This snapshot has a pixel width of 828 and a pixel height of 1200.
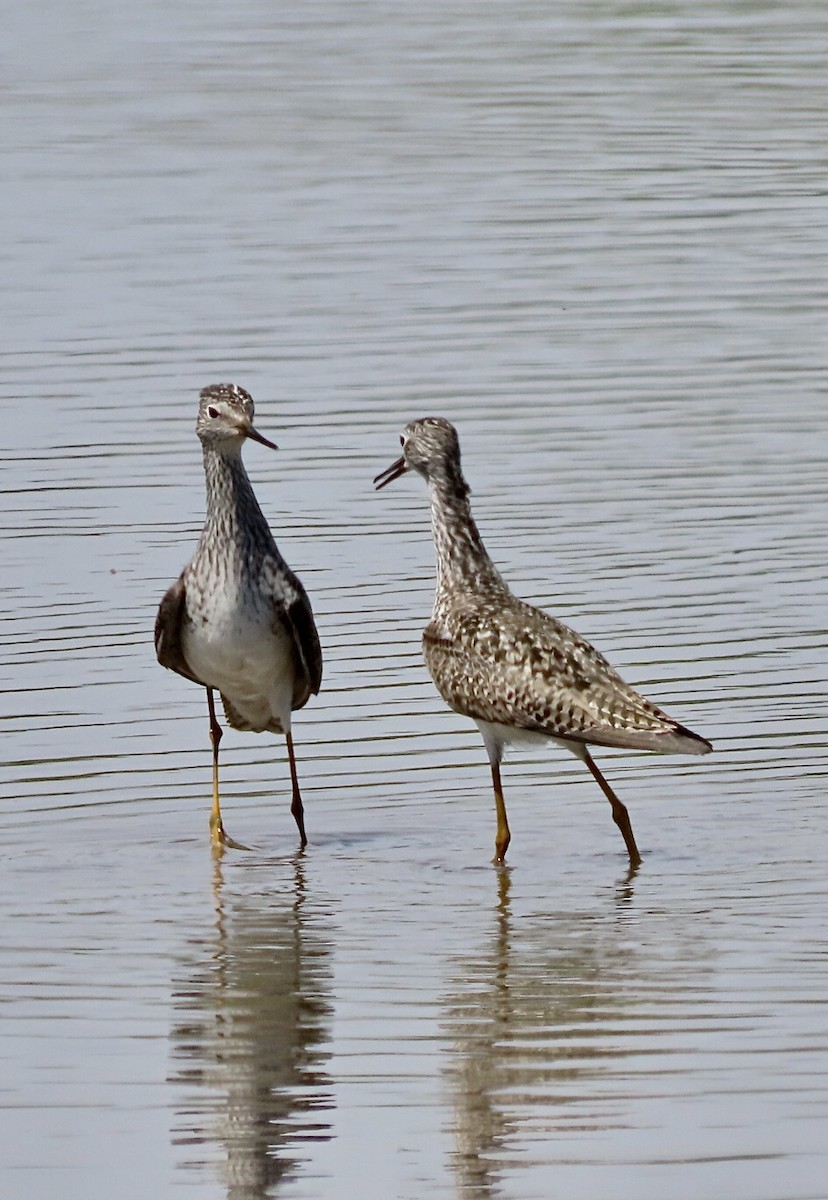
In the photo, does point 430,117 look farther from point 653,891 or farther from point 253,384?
point 653,891

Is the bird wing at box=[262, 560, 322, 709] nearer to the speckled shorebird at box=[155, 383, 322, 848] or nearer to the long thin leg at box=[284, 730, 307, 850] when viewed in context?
the speckled shorebird at box=[155, 383, 322, 848]

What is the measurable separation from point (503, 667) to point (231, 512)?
1197 mm

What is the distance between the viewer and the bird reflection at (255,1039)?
6.61 metres

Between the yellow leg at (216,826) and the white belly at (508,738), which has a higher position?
the white belly at (508,738)

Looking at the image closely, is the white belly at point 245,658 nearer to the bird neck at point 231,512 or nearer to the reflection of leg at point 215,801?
the reflection of leg at point 215,801

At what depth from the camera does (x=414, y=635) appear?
38.9 feet

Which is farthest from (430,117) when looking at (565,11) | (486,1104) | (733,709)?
(486,1104)

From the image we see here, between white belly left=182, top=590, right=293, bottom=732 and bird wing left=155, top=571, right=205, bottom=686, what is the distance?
0.04 m

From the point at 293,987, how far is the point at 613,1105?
5.15ft

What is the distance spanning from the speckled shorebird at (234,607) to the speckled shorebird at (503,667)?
550 mm

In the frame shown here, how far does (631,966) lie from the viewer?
8188mm

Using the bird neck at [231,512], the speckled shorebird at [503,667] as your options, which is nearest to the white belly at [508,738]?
the speckled shorebird at [503,667]

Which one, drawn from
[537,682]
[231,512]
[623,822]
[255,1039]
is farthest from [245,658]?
[255,1039]

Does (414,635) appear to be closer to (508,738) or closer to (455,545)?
(455,545)
